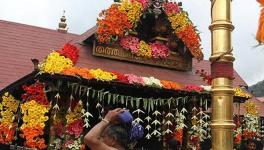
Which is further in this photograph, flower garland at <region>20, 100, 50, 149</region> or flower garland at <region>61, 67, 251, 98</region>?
flower garland at <region>61, 67, 251, 98</region>

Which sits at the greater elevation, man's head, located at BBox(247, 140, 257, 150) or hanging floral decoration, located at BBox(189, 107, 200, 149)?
hanging floral decoration, located at BBox(189, 107, 200, 149)

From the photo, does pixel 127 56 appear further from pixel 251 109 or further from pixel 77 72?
pixel 251 109

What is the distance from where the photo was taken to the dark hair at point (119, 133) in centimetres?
321

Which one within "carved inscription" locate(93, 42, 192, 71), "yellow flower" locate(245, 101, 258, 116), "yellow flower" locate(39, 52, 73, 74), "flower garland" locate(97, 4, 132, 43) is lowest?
"yellow flower" locate(245, 101, 258, 116)

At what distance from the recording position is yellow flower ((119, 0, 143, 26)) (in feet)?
41.5

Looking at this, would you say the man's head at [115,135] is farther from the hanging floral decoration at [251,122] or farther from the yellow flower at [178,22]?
the hanging floral decoration at [251,122]

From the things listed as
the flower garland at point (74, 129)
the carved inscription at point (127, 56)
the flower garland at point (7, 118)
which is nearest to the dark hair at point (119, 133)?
the flower garland at point (74, 129)

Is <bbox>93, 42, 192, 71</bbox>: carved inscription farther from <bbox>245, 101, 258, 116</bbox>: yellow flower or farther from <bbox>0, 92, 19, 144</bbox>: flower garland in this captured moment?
<bbox>0, 92, 19, 144</bbox>: flower garland

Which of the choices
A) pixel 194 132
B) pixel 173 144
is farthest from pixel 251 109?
pixel 173 144

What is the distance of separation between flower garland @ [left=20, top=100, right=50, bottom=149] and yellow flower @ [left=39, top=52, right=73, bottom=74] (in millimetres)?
820

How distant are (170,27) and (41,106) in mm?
4841

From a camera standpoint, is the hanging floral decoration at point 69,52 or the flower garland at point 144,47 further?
the flower garland at point 144,47

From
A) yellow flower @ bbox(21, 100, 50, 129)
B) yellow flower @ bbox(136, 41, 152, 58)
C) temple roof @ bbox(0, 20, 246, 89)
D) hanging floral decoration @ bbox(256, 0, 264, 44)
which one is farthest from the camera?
yellow flower @ bbox(136, 41, 152, 58)

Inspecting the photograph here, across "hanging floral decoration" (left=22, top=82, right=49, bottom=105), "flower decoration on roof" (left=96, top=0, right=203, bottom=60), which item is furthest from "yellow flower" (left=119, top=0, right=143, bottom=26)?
"hanging floral decoration" (left=22, top=82, right=49, bottom=105)
